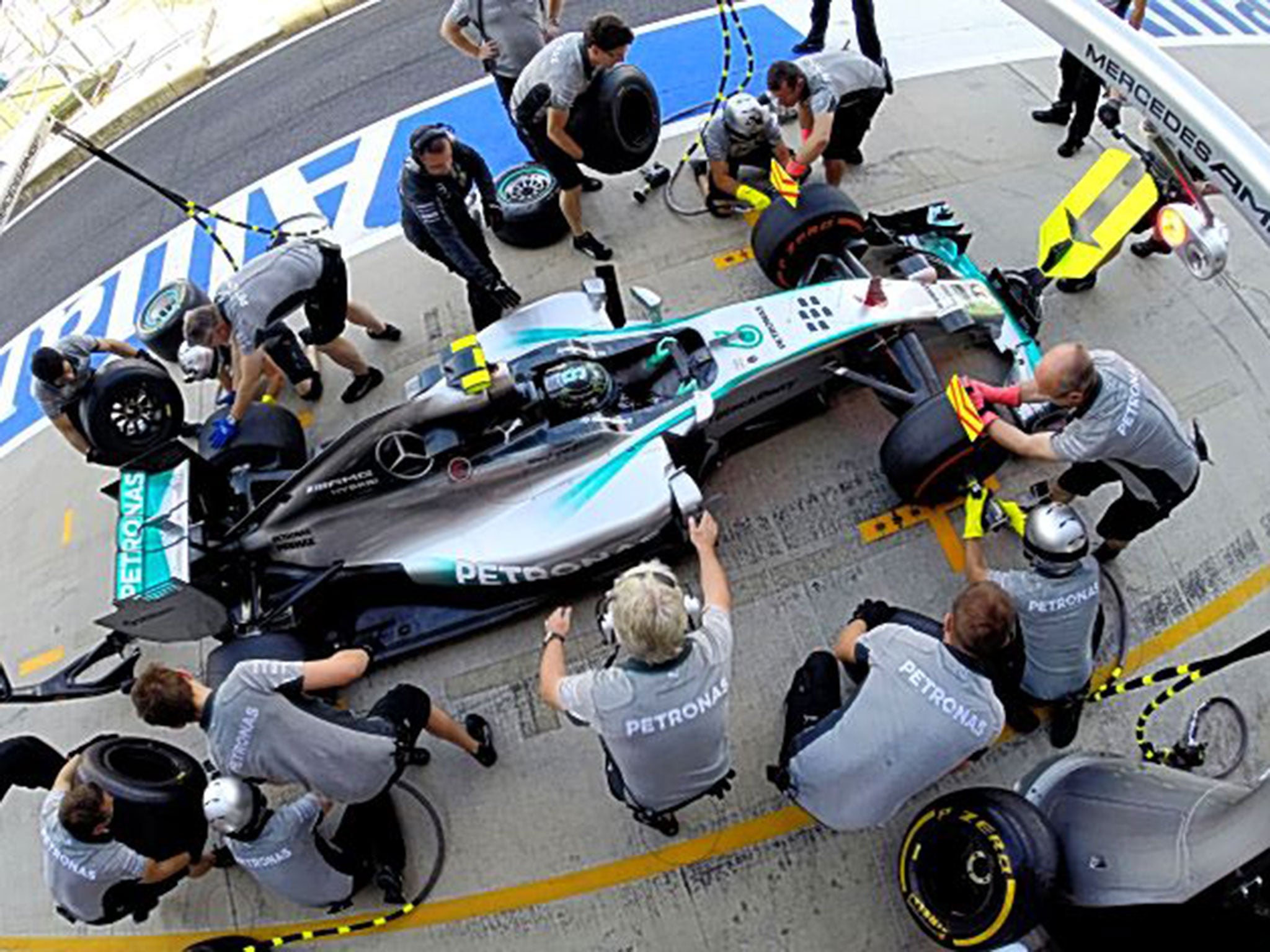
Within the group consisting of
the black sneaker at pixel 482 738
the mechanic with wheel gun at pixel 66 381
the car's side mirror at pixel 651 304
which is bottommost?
the black sneaker at pixel 482 738

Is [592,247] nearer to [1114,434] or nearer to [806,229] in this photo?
[806,229]

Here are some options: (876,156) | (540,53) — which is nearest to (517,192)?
(540,53)

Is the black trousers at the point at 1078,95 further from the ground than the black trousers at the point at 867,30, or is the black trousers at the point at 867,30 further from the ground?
the black trousers at the point at 867,30

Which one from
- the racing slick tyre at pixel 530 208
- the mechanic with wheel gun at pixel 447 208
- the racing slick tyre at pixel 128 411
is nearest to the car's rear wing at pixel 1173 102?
the mechanic with wheel gun at pixel 447 208

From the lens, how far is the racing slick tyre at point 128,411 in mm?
5430

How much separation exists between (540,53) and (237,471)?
10.4 ft

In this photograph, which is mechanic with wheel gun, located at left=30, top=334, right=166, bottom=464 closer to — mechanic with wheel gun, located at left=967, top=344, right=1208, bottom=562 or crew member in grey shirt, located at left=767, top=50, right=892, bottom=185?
crew member in grey shirt, located at left=767, top=50, right=892, bottom=185

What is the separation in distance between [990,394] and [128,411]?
15.0ft

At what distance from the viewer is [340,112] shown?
931 centimetres

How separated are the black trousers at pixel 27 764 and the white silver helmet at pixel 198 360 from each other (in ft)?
6.88

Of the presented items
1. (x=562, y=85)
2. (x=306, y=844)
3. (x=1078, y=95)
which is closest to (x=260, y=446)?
(x=306, y=844)

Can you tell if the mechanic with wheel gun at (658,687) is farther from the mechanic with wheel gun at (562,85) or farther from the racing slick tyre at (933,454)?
the mechanic with wheel gun at (562,85)

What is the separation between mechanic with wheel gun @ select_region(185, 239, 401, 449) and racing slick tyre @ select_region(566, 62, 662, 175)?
174 centimetres

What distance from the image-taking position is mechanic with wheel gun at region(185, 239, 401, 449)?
18.1 feet
